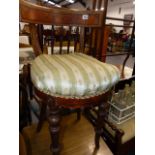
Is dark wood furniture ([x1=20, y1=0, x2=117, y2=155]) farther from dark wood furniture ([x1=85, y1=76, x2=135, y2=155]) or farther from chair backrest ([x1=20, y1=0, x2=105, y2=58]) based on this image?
dark wood furniture ([x1=85, y1=76, x2=135, y2=155])

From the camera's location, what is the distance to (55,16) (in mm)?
782

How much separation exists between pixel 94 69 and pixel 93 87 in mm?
85

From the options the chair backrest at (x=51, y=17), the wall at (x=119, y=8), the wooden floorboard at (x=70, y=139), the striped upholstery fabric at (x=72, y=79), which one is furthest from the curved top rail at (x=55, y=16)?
the wall at (x=119, y=8)

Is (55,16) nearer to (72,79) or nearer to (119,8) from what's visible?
(72,79)

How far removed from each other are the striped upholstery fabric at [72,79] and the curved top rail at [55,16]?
220 mm

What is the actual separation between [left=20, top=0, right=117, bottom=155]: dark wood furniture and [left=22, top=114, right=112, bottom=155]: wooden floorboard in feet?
0.25

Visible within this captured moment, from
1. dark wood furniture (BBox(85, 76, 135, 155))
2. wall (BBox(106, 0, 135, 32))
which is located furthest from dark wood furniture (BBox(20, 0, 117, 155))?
wall (BBox(106, 0, 135, 32))

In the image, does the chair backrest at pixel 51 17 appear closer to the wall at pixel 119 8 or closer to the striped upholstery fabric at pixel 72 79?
the striped upholstery fabric at pixel 72 79

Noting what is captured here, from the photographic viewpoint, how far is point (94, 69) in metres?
0.63

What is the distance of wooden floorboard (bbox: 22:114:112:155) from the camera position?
3.09ft

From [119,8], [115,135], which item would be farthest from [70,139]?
[119,8]

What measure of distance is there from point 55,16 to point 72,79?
1.29 ft
